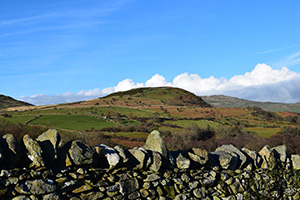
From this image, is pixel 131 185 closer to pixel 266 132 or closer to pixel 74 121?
pixel 266 132

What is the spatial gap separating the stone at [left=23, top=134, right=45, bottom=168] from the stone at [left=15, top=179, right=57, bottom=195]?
299mm

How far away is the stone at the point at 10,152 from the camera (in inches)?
Answer: 177

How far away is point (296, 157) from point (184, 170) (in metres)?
4.25

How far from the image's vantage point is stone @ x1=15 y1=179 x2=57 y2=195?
173 inches

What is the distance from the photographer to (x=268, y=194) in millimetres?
7074

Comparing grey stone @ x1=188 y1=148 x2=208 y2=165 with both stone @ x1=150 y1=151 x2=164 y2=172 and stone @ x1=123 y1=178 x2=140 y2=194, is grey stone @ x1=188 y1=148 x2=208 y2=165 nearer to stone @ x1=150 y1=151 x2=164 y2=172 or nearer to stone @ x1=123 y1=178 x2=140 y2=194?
stone @ x1=150 y1=151 x2=164 y2=172

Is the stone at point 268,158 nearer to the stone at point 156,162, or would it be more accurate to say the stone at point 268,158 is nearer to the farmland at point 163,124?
the stone at point 156,162

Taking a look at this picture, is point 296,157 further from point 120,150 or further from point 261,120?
point 261,120

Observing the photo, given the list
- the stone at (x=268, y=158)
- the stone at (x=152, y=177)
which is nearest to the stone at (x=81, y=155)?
the stone at (x=152, y=177)

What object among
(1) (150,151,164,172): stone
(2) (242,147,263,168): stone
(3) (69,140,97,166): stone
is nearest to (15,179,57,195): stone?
(3) (69,140,97,166): stone

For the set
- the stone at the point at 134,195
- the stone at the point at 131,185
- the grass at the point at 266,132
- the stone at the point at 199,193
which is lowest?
the grass at the point at 266,132

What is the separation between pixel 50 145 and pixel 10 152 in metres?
0.74

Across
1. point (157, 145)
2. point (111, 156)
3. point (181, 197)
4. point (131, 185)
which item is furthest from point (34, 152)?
point (181, 197)

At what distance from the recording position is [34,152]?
4734mm
